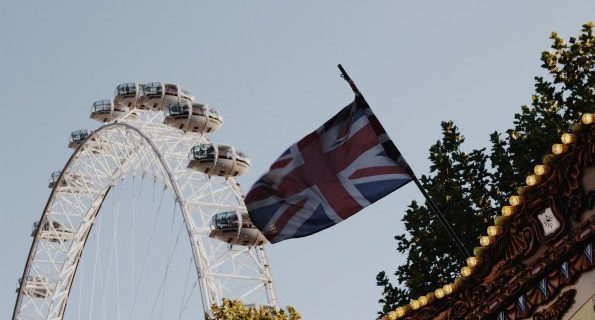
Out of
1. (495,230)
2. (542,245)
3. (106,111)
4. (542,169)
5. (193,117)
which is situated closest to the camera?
(542,169)

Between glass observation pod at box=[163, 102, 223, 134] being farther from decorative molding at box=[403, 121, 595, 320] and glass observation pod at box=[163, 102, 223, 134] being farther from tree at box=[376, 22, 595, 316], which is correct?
decorative molding at box=[403, 121, 595, 320]

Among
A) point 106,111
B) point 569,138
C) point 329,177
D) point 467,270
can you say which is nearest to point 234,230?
point 106,111

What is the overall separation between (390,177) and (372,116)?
0.85m

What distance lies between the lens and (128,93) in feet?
146

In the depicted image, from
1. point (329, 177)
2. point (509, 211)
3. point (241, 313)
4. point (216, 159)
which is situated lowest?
point (509, 211)

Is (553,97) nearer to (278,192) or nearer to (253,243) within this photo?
(278,192)

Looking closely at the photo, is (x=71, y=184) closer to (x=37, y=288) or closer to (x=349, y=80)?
(x=37, y=288)

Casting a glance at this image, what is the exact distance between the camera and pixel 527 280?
10.5 meters

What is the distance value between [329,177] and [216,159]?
2527cm

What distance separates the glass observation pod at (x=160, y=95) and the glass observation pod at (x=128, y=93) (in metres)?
0.39

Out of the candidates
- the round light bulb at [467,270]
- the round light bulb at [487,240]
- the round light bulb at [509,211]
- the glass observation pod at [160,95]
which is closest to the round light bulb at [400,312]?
the round light bulb at [467,270]

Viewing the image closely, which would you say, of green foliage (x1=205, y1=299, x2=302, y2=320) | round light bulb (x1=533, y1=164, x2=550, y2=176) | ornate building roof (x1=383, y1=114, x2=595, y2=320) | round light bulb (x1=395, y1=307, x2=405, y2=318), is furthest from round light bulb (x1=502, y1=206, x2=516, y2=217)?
green foliage (x1=205, y1=299, x2=302, y2=320)

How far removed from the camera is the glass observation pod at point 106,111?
4803 cm

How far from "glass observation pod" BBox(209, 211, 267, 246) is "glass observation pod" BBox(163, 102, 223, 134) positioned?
549cm
